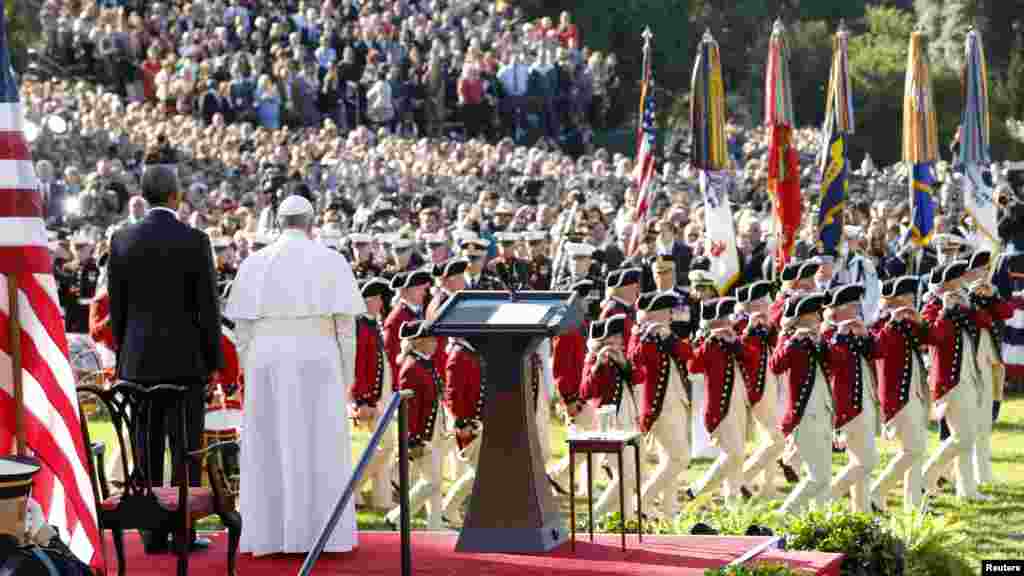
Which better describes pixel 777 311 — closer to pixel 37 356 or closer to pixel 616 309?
pixel 616 309

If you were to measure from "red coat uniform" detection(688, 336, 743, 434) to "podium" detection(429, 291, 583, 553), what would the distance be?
14.2 feet

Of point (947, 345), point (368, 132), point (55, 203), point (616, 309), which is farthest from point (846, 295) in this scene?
point (368, 132)

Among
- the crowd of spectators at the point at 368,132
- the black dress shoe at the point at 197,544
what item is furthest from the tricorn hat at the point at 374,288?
the black dress shoe at the point at 197,544

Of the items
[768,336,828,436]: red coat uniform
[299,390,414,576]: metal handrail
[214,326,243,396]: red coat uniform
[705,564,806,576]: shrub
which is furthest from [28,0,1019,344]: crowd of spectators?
[299,390,414,576]: metal handrail

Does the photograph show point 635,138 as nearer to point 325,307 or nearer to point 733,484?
point 733,484

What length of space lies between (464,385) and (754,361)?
2.20 m

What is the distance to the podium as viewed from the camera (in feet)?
34.1

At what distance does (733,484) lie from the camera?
1482 centimetres

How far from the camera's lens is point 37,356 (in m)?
8.40

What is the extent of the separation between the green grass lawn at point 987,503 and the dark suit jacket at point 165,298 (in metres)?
3.16

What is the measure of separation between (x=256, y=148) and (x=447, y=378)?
19.5 m

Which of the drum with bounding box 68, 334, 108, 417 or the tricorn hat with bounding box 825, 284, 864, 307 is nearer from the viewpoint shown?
the tricorn hat with bounding box 825, 284, 864, 307

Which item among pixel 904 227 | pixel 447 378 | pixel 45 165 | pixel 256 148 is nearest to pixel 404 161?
pixel 256 148

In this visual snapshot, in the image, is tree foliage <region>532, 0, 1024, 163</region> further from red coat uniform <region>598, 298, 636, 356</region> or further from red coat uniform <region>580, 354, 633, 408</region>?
red coat uniform <region>580, 354, 633, 408</region>
